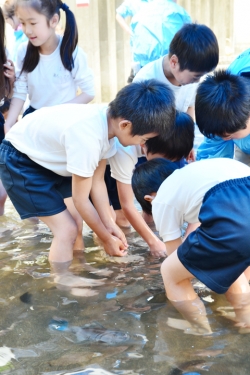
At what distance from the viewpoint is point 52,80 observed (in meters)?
3.34

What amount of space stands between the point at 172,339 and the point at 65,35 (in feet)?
6.71

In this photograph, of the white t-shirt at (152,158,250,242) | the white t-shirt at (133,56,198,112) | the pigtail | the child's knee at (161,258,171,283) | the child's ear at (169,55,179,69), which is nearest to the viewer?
the white t-shirt at (152,158,250,242)

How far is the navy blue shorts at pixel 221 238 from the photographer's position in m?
1.95

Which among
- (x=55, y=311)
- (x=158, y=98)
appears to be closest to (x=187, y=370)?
(x=55, y=311)

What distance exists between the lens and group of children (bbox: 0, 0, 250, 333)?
80.4 inches

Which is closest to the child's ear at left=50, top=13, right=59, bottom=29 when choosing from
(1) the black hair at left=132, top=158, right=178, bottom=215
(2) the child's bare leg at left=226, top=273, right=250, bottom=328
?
(1) the black hair at left=132, top=158, right=178, bottom=215

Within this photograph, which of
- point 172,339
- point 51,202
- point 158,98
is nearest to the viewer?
point 172,339

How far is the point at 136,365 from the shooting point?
1.79 metres

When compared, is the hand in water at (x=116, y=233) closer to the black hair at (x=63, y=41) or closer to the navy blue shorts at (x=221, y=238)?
the navy blue shorts at (x=221, y=238)

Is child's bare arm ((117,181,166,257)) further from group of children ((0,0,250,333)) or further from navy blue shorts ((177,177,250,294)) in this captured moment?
navy blue shorts ((177,177,250,294))

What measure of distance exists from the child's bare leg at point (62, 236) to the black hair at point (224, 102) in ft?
2.84

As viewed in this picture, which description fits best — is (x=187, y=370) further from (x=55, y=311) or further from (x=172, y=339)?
(x=55, y=311)

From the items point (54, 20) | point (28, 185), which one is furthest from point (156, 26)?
point (28, 185)

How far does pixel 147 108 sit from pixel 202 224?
1.96ft
